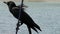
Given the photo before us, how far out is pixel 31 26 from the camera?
780mm

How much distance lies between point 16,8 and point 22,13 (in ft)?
0.08

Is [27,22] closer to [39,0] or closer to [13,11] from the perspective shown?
[13,11]

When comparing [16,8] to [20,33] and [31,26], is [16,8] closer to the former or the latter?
[31,26]

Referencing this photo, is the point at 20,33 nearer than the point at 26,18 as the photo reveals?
No

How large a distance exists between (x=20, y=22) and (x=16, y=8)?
0.17ft

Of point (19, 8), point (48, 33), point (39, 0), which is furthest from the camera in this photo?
point (39, 0)

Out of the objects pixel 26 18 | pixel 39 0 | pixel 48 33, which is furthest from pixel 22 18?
pixel 39 0

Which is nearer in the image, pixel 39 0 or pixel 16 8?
A: pixel 16 8

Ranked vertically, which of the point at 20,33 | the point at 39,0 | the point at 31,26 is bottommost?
the point at 39,0

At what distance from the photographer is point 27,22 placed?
2.54 ft

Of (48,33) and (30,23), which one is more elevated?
(30,23)

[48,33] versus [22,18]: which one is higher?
[22,18]

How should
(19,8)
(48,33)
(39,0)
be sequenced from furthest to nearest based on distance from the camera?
(39,0)
(48,33)
(19,8)

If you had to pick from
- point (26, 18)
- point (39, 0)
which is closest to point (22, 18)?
point (26, 18)
